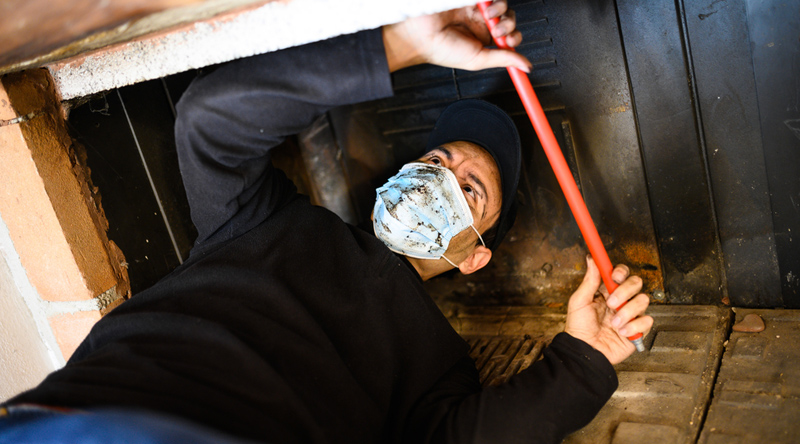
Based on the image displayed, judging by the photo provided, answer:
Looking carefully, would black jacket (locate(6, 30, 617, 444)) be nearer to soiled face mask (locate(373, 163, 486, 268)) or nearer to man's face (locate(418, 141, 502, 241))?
soiled face mask (locate(373, 163, 486, 268))

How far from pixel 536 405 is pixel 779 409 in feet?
1.91

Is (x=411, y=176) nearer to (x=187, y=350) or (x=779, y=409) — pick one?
(x=187, y=350)

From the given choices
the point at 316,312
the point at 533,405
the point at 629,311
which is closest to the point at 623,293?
the point at 629,311

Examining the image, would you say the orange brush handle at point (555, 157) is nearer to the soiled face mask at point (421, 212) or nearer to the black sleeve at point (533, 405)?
the black sleeve at point (533, 405)

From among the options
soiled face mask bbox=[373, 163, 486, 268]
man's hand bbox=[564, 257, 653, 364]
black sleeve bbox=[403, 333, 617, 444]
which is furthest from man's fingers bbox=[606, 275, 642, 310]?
soiled face mask bbox=[373, 163, 486, 268]

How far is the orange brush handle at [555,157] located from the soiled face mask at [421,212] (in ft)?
1.32

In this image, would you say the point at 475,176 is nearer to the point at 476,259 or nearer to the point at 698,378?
the point at 476,259

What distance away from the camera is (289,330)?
1.31 metres

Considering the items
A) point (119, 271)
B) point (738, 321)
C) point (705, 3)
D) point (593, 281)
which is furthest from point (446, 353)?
point (705, 3)

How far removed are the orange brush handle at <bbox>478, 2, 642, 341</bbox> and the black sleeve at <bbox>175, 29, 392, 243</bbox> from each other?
0.27 metres

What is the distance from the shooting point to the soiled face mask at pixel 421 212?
1.60 m

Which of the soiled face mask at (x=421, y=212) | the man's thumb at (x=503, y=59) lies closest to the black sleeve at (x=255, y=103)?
the man's thumb at (x=503, y=59)

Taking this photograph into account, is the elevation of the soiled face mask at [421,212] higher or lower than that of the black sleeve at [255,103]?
lower

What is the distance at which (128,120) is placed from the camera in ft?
5.73
